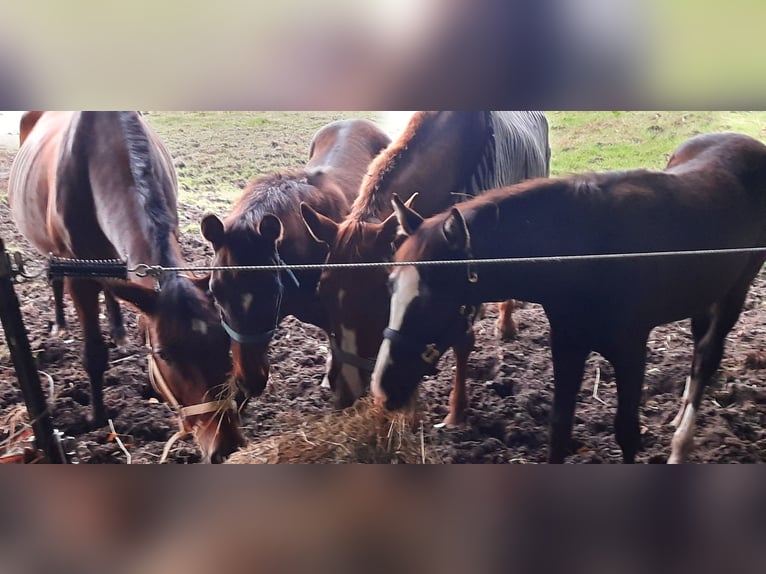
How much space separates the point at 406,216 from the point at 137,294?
702 mm

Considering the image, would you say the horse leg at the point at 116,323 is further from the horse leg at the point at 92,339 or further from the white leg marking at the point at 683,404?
the white leg marking at the point at 683,404

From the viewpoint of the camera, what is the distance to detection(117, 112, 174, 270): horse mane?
1.38 meters

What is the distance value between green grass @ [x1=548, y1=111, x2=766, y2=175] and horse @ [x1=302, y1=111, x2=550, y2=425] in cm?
4

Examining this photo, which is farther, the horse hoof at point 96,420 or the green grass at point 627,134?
the horse hoof at point 96,420

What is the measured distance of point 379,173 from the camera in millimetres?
1374

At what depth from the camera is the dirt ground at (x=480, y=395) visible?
4.69ft

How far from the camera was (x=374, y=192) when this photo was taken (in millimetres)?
1374

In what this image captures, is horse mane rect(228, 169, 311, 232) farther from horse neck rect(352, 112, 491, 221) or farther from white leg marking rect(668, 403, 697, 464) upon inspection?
white leg marking rect(668, 403, 697, 464)

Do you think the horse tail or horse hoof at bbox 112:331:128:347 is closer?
the horse tail

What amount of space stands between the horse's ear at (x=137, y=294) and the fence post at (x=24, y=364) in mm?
268

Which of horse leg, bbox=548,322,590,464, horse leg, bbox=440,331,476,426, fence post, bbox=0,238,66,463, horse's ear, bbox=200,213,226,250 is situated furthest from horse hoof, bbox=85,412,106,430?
horse leg, bbox=548,322,590,464

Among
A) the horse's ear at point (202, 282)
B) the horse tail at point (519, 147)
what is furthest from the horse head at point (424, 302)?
the horse's ear at point (202, 282)

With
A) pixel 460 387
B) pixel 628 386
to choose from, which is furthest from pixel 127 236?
pixel 628 386
